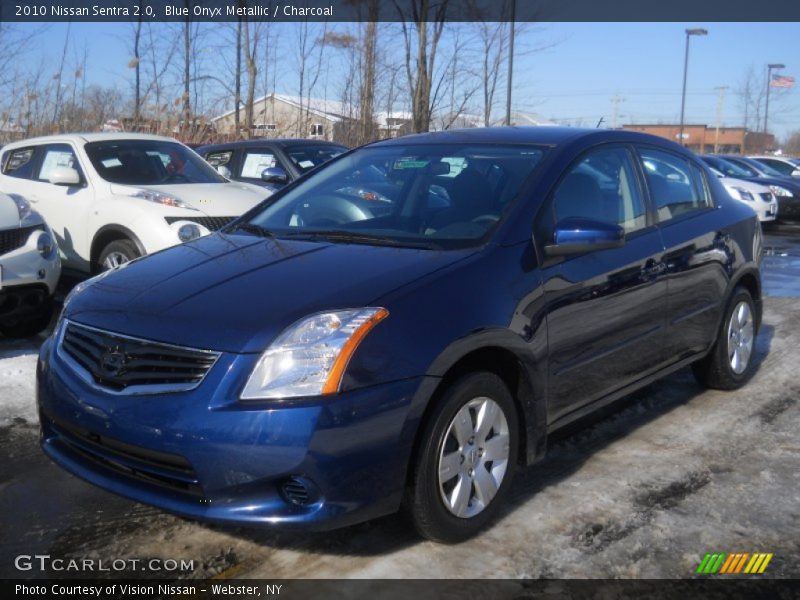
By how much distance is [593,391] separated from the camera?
3982mm

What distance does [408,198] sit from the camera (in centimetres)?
411

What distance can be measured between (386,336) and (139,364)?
2.95 feet

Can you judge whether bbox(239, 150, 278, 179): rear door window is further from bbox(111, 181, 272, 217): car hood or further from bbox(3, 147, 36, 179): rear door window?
bbox(3, 147, 36, 179): rear door window

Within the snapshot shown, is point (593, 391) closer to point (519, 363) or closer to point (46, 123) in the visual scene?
point (519, 363)

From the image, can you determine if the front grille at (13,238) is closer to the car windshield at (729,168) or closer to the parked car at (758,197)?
the parked car at (758,197)

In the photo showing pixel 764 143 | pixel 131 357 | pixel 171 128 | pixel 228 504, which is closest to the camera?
pixel 228 504

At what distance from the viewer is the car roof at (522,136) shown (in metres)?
4.26

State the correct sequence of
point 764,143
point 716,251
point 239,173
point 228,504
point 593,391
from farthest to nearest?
1. point 764,143
2. point 239,173
3. point 716,251
4. point 593,391
5. point 228,504

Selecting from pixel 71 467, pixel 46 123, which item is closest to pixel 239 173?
pixel 71 467

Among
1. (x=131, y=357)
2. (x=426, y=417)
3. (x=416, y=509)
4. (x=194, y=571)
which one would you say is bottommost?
(x=194, y=571)

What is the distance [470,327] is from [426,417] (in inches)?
15.3

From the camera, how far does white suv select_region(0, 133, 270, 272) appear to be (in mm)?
7312

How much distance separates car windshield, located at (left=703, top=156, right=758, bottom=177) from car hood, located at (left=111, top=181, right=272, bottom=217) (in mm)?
13296

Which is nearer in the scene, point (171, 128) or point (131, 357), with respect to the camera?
point (131, 357)
